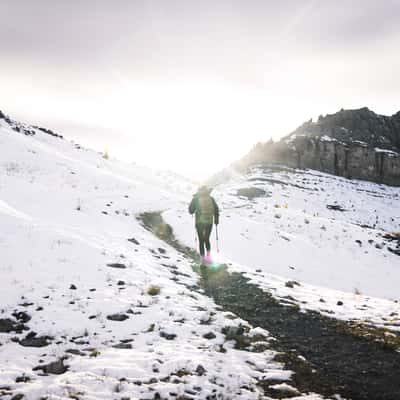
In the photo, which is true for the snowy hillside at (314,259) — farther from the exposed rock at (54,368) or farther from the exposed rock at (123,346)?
the exposed rock at (54,368)

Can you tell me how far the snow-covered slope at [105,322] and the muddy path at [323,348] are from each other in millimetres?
411

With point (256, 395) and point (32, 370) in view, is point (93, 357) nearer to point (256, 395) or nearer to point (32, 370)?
point (32, 370)

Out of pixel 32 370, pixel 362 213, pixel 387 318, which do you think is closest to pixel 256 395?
pixel 32 370

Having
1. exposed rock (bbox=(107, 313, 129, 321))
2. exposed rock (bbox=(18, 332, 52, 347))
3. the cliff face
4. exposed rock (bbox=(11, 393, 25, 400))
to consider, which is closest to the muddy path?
exposed rock (bbox=(107, 313, 129, 321))

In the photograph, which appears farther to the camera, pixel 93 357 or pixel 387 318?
pixel 387 318

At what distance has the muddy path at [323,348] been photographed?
4.51 metres

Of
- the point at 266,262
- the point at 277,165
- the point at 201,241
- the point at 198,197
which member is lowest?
the point at 266,262

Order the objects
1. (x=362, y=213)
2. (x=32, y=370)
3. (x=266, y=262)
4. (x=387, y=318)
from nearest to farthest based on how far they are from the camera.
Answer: (x=32, y=370)
(x=387, y=318)
(x=266, y=262)
(x=362, y=213)

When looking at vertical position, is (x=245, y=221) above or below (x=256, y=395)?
above

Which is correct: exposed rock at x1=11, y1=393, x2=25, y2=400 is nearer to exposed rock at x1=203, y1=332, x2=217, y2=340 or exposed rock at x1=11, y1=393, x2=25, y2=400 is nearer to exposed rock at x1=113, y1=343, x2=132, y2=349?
exposed rock at x1=113, y1=343, x2=132, y2=349

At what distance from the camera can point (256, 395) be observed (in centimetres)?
424

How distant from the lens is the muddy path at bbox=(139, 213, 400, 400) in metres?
4.51

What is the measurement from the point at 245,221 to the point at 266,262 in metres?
5.44

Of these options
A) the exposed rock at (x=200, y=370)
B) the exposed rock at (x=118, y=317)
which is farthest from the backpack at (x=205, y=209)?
the exposed rock at (x=200, y=370)
